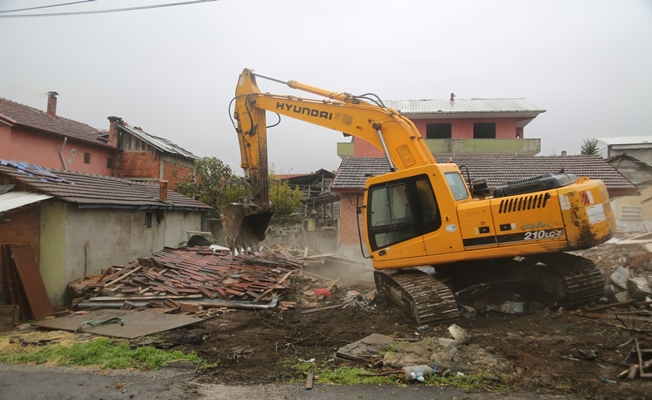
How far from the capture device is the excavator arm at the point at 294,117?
7.41 meters

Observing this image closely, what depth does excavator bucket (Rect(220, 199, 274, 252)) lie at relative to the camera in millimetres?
8664

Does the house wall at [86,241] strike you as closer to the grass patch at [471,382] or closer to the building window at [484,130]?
the grass patch at [471,382]

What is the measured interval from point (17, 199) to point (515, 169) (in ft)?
63.0

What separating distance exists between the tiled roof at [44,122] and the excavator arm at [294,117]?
14.6m

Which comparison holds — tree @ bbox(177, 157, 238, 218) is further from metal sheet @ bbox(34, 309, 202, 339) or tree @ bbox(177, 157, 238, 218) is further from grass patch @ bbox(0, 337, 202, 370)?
grass patch @ bbox(0, 337, 202, 370)

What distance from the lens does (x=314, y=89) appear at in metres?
8.54

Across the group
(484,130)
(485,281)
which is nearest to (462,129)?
(484,130)

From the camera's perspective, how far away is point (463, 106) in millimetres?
30109

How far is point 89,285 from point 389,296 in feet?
23.5

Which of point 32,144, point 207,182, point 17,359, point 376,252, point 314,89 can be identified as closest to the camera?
point 17,359

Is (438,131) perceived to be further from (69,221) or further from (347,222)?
(69,221)

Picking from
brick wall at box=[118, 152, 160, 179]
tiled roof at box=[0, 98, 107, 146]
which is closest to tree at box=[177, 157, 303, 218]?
brick wall at box=[118, 152, 160, 179]

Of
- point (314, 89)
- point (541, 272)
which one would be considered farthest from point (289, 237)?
point (541, 272)

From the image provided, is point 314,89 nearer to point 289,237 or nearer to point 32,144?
point 289,237
